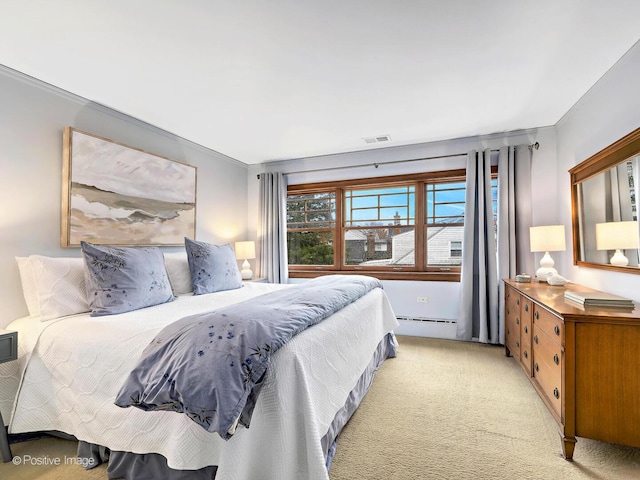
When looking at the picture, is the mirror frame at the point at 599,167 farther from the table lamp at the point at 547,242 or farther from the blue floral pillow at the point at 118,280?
the blue floral pillow at the point at 118,280

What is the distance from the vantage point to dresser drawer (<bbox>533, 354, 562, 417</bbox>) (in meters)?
1.89

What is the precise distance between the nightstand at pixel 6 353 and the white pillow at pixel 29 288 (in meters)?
0.37

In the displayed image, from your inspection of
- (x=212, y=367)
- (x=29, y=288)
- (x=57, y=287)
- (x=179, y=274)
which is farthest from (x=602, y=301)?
(x=29, y=288)

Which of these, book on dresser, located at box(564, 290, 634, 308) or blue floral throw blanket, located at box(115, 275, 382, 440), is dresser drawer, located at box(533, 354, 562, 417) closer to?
book on dresser, located at box(564, 290, 634, 308)

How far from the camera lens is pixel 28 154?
2436 millimetres

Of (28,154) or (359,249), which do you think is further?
(359,249)

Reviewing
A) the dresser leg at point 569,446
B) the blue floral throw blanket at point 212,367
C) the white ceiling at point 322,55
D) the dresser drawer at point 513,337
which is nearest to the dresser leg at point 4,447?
the blue floral throw blanket at point 212,367

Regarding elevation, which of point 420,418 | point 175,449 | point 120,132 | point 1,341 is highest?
point 120,132

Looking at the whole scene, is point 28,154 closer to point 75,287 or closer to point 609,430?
point 75,287

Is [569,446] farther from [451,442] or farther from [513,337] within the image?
[513,337]

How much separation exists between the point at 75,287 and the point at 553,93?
4056mm

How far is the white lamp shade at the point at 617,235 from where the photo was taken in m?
2.14

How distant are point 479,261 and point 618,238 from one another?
4.93ft

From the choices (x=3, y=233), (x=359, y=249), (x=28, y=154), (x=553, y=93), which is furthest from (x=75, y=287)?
(x=553, y=93)
